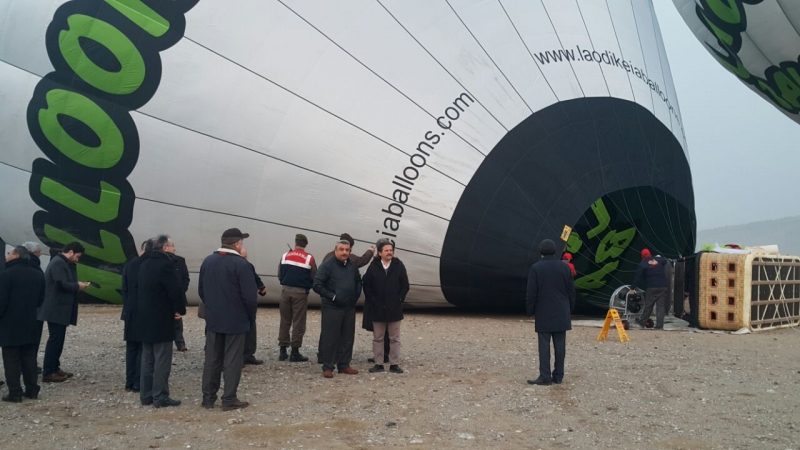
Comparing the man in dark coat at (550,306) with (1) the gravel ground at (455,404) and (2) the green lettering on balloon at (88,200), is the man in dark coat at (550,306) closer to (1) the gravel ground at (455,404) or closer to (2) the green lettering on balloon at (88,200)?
(1) the gravel ground at (455,404)

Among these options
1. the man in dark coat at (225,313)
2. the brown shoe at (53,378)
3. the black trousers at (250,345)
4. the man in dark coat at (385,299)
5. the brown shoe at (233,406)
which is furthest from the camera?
the black trousers at (250,345)

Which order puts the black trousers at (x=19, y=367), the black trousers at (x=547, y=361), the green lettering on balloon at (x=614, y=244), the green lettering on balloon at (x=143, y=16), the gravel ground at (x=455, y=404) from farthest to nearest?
the green lettering on balloon at (x=614, y=244) → the green lettering on balloon at (x=143, y=16) → the black trousers at (x=547, y=361) → the black trousers at (x=19, y=367) → the gravel ground at (x=455, y=404)

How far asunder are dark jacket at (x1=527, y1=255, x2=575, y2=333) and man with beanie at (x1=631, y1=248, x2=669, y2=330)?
11.2 feet

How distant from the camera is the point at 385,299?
5.78 metres

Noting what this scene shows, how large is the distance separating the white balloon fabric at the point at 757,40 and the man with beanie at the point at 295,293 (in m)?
9.28

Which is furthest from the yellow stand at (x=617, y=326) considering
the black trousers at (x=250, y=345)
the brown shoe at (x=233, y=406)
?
the brown shoe at (x=233, y=406)

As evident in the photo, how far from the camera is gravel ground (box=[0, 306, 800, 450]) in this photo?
379 centimetres

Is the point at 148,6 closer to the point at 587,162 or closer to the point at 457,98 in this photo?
the point at 457,98

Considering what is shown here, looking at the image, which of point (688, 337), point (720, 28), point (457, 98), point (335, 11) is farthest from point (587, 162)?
point (720, 28)

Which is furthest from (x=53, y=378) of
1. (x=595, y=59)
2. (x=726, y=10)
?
(x=726, y=10)

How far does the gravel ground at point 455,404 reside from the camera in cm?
379

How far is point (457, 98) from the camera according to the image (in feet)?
26.0

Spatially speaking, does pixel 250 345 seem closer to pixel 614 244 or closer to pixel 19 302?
pixel 19 302

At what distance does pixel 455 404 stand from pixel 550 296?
4.06 ft
